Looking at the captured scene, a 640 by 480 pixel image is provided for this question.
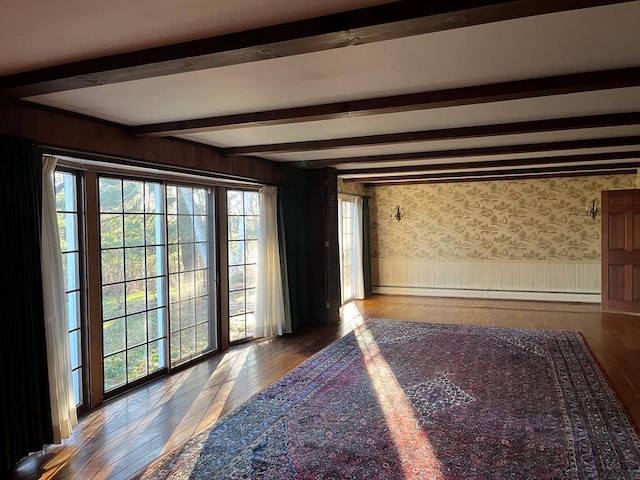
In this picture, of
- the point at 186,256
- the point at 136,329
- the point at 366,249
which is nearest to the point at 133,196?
the point at 186,256

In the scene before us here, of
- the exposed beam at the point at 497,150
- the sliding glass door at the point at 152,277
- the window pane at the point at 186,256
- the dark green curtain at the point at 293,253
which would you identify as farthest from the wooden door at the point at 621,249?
the window pane at the point at 186,256

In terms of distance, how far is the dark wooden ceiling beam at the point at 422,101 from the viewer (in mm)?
2676

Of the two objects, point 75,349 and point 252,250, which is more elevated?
point 252,250

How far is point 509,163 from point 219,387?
4.87 meters

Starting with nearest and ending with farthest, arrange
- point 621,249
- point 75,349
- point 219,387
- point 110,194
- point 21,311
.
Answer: point 21,311 → point 75,349 → point 110,194 → point 219,387 → point 621,249

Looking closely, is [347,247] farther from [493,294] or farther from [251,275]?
[251,275]

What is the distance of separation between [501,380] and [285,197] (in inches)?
144

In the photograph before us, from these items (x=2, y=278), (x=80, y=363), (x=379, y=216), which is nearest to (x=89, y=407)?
(x=80, y=363)

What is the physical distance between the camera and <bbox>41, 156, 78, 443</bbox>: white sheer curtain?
3.18 meters

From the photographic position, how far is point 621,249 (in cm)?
711

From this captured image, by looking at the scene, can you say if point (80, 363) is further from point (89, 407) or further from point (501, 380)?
point (501, 380)

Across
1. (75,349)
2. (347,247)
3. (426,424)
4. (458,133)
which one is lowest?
(426,424)

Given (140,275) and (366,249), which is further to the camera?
(366,249)

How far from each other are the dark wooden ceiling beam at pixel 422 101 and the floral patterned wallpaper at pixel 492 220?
6538mm
